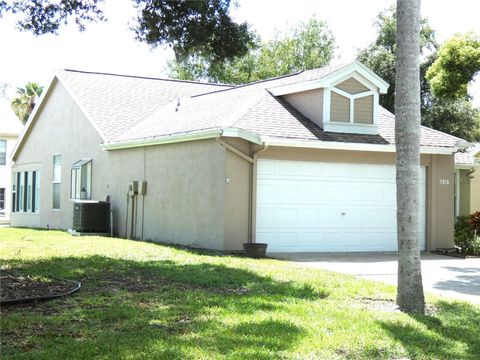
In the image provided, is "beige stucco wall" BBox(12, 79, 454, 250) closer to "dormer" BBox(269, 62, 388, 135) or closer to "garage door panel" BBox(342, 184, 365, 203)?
"garage door panel" BBox(342, 184, 365, 203)

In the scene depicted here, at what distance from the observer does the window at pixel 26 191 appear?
2612 cm

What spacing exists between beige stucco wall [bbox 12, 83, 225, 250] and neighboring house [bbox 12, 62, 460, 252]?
2.0 inches

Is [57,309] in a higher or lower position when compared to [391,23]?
lower

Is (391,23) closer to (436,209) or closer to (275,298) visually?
(436,209)

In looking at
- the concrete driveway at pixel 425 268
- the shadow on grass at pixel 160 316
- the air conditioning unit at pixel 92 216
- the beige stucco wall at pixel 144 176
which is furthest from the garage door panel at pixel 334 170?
the air conditioning unit at pixel 92 216

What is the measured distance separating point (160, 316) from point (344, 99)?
10.6 meters

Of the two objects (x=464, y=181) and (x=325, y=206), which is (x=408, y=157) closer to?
(x=325, y=206)

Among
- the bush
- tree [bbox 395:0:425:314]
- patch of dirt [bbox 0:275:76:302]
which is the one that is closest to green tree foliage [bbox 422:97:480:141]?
the bush

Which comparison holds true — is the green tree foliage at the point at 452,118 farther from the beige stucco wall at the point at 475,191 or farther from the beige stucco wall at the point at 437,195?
the beige stucco wall at the point at 437,195

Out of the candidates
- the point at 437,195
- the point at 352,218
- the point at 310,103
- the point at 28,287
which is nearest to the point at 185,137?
the point at 310,103

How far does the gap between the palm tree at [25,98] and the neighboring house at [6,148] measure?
15.0 metres

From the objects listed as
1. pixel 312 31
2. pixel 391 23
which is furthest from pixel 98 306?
pixel 312 31

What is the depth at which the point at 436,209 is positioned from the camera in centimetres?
1703

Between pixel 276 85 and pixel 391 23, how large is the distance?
2222cm
